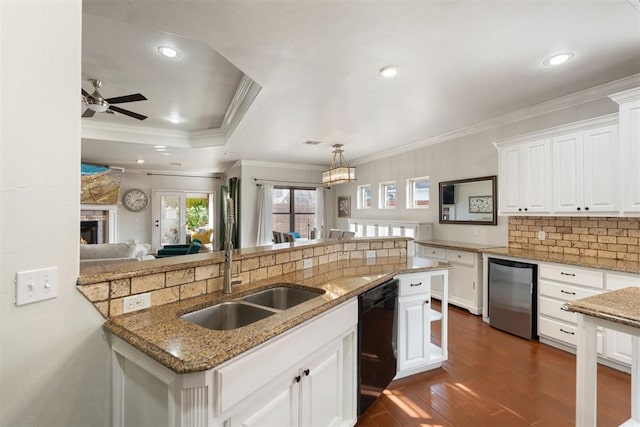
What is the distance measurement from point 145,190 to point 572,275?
28.5ft

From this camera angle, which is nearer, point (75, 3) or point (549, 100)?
point (75, 3)

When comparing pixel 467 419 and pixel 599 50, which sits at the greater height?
pixel 599 50

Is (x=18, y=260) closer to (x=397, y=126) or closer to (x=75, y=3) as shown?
(x=75, y=3)

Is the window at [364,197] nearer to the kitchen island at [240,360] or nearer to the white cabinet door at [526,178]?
the white cabinet door at [526,178]

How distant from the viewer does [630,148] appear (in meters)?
2.49

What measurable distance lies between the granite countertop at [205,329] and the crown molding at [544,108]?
3.11 metres

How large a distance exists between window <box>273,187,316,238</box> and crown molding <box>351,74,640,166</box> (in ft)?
10.5

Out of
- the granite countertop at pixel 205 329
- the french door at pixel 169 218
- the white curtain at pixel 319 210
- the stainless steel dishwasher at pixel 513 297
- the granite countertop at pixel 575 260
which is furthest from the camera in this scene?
the french door at pixel 169 218

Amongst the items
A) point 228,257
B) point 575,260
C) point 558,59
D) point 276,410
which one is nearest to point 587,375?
point 276,410

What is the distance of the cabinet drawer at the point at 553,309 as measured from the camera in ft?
9.26

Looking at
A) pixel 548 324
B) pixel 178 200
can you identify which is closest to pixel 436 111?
pixel 548 324

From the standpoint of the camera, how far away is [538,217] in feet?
11.5

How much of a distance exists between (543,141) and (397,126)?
175 centimetres

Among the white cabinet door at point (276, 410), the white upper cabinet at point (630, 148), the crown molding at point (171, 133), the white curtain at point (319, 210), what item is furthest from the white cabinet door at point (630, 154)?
the white curtain at point (319, 210)
